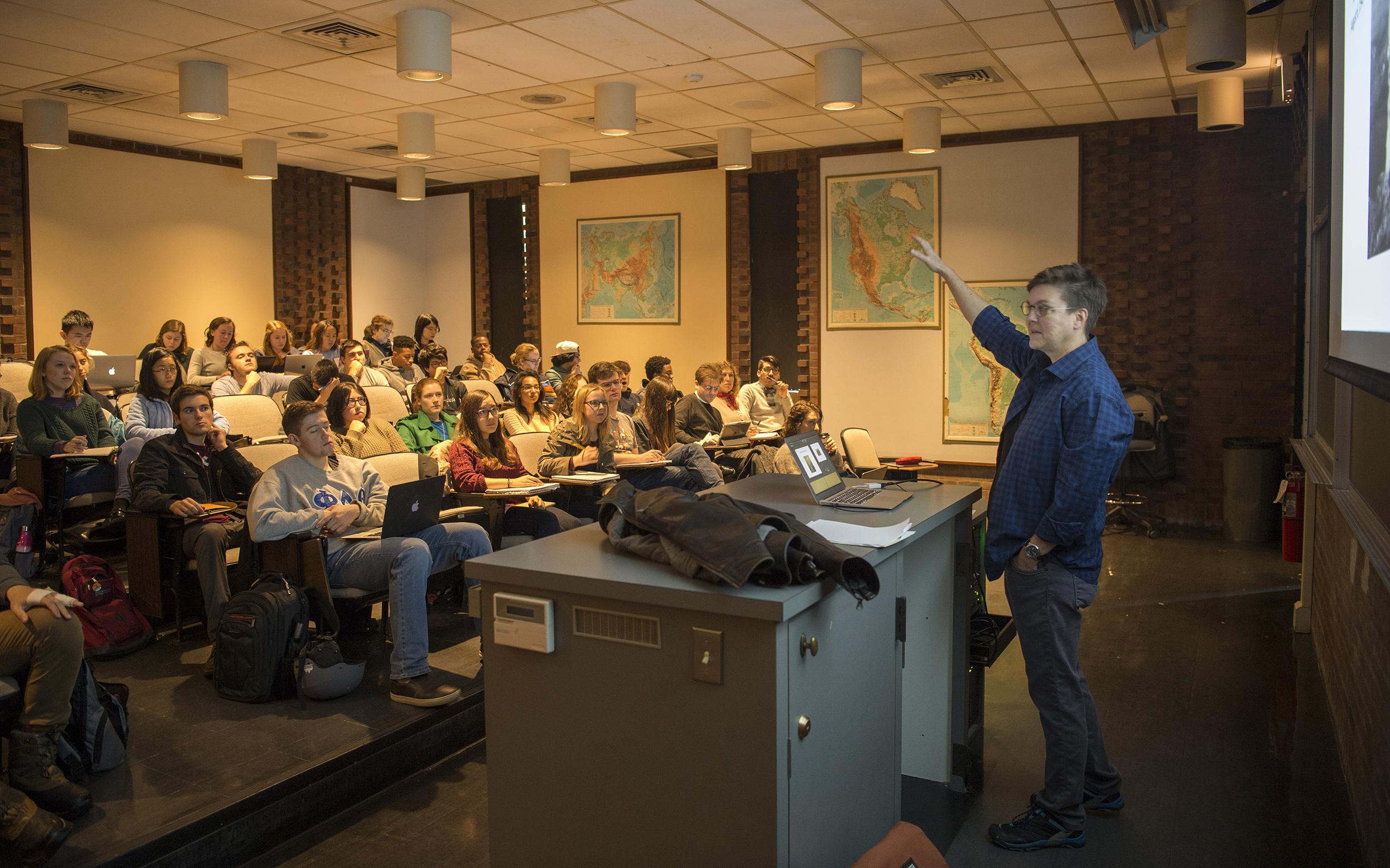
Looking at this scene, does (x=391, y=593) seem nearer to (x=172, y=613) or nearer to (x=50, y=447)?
(x=172, y=613)

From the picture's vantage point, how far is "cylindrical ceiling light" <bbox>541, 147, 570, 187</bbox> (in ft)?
31.6

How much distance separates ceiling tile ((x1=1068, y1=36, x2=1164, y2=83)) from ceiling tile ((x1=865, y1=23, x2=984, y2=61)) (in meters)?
0.72

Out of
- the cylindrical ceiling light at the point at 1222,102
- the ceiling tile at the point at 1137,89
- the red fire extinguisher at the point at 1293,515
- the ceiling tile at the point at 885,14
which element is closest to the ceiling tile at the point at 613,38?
the ceiling tile at the point at 885,14

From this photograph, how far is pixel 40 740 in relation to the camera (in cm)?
288

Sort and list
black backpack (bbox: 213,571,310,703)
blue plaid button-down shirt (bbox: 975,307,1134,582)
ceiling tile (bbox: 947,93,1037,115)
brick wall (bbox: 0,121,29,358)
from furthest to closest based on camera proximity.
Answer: brick wall (bbox: 0,121,29,358) → ceiling tile (bbox: 947,93,1037,115) → black backpack (bbox: 213,571,310,703) → blue plaid button-down shirt (bbox: 975,307,1134,582)

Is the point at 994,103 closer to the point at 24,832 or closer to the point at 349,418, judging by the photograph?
the point at 349,418

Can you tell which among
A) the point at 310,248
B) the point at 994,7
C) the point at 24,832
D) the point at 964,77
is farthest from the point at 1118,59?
the point at 310,248

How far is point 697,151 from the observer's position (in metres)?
10.0

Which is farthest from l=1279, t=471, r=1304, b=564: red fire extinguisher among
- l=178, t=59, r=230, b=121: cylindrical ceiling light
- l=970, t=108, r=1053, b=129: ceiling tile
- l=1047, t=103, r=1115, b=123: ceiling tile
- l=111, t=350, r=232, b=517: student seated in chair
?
l=178, t=59, r=230, b=121: cylindrical ceiling light

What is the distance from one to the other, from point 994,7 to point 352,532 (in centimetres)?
447

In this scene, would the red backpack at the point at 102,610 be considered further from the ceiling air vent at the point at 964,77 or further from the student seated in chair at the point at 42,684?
the ceiling air vent at the point at 964,77

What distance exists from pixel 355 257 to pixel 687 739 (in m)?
10.6

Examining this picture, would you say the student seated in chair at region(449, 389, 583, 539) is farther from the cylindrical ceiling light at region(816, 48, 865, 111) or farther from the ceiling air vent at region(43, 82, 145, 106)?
the ceiling air vent at region(43, 82, 145, 106)

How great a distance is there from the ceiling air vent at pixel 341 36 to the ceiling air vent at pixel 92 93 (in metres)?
2.20
